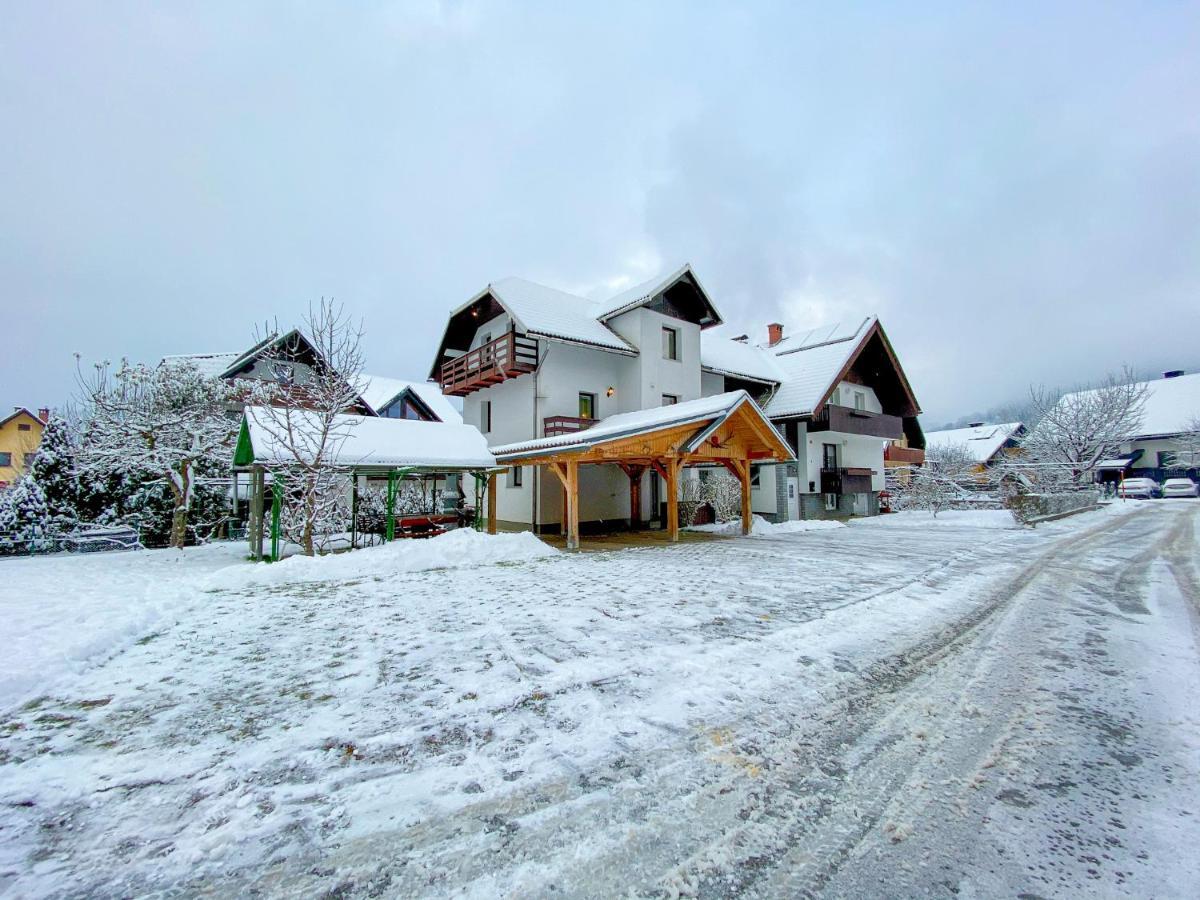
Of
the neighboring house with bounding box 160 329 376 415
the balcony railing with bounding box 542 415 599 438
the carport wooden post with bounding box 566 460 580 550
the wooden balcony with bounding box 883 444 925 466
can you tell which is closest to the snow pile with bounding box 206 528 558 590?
the carport wooden post with bounding box 566 460 580 550

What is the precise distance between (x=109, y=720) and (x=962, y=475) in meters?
34.3

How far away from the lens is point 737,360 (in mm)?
23453

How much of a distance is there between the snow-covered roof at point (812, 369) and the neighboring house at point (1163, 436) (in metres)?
31.8

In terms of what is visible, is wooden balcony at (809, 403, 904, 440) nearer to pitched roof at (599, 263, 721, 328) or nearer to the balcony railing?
pitched roof at (599, 263, 721, 328)

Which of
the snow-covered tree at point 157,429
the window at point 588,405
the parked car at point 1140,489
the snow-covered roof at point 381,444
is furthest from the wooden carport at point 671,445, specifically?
the parked car at point 1140,489

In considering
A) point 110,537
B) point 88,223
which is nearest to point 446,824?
point 110,537

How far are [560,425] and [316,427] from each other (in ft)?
24.6

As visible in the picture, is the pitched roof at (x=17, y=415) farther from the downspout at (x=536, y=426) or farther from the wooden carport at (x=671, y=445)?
the wooden carport at (x=671, y=445)

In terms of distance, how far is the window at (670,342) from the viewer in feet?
65.2

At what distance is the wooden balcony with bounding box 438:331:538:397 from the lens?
669 inches

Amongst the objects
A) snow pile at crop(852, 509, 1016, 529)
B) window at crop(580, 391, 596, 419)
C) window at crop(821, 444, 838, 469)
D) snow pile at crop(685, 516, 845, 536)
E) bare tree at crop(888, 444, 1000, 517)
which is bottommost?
snow pile at crop(852, 509, 1016, 529)

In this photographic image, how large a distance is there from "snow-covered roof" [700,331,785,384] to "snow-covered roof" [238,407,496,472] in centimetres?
1147

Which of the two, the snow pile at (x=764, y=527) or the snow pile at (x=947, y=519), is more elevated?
the snow pile at (x=764, y=527)

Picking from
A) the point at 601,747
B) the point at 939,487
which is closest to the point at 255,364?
the point at 601,747
